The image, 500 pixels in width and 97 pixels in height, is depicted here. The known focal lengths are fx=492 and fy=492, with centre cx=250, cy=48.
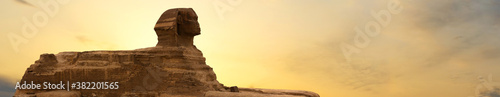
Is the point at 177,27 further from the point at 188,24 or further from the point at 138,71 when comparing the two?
the point at 138,71

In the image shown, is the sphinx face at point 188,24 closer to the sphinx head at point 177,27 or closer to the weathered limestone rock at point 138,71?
the sphinx head at point 177,27

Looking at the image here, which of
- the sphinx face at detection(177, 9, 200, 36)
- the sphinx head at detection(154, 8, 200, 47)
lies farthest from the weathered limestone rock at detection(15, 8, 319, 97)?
the sphinx face at detection(177, 9, 200, 36)

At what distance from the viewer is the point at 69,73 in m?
15.4

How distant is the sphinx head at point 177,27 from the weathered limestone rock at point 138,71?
3cm

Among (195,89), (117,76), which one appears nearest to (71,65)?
(117,76)

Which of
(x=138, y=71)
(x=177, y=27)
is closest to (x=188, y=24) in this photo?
(x=177, y=27)

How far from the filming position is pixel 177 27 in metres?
16.1

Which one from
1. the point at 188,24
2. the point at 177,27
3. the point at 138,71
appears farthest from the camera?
the point at 188,24

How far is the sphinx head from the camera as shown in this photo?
1575 cm

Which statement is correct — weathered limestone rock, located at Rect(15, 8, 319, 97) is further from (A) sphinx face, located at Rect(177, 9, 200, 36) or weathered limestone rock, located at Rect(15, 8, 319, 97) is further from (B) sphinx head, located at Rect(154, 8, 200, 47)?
(A) sphinx face, located at Rect(177, 9, 200, 36)

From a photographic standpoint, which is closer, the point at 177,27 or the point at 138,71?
the point at 138,71

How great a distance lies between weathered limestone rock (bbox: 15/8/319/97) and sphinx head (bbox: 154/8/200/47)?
3 centimetres

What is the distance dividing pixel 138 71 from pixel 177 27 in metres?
1.99

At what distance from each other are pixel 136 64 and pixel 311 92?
606 cm
